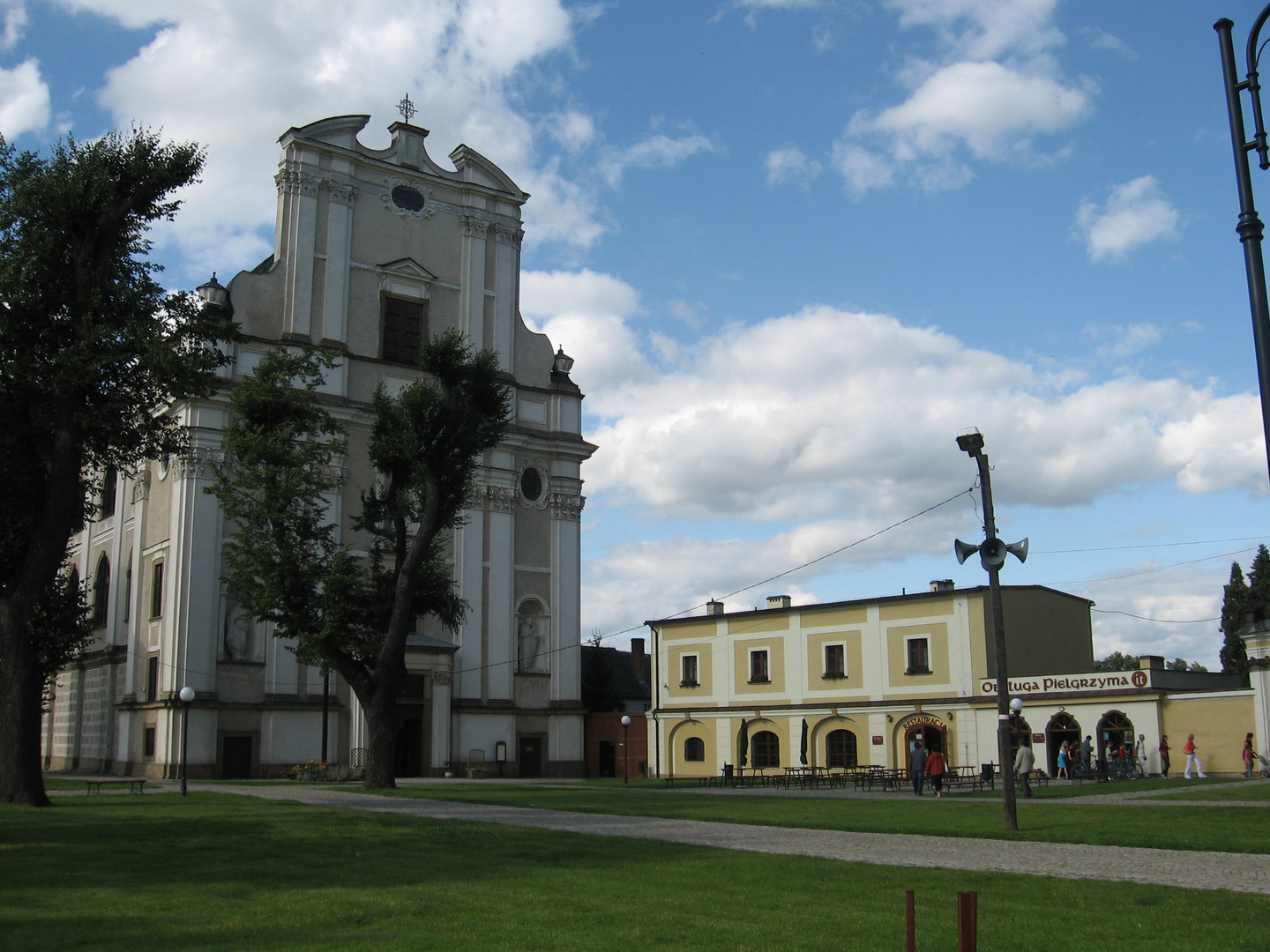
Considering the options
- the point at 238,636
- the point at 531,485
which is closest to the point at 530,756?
the point at 531,485

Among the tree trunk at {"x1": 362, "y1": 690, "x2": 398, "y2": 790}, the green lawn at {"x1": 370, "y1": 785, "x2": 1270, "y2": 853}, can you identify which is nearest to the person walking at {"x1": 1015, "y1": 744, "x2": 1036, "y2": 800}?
the green lawn at {"x1": 370, "y1": 785, "x2": 1270, "y2": 853}

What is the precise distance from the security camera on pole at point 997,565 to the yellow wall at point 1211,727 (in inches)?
923

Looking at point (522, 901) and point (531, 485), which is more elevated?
point (531, 485)

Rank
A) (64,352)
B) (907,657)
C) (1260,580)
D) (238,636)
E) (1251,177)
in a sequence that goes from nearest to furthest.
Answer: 1. (1251,177)
2. (64,352)
3. (238,636)
4. (907,657)
5. (1260,580)

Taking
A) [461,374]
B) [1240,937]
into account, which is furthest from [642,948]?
[461,374]

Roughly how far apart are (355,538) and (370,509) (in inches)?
515

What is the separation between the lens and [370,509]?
31.2 metres

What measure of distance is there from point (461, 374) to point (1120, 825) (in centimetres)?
1839

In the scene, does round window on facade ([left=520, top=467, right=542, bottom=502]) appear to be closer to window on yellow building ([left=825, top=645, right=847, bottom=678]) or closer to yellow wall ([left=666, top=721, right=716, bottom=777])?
yellow wall ([left=666, top=721, right=716, bottom=777])

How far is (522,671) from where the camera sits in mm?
47031

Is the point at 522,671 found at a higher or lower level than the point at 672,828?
higher

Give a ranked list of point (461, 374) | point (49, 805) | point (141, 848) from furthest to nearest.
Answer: point (461, 374) → point (49, 805) → point (141, 848)

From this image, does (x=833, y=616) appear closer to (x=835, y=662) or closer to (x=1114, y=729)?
(x=835, y=662)

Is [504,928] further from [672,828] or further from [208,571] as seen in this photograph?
[208,571]
